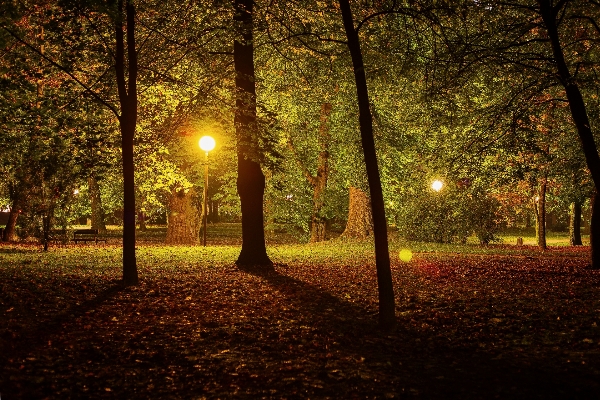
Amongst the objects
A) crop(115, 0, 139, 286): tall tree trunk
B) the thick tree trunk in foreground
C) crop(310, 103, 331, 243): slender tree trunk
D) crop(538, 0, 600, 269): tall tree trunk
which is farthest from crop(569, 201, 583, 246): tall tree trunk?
crop(115, 0, 139, 286): tall tree trunk

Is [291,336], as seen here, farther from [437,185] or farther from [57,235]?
[437,185]

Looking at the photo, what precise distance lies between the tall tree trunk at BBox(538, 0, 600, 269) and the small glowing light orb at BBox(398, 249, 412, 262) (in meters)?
6.75

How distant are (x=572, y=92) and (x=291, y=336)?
33.2 ft

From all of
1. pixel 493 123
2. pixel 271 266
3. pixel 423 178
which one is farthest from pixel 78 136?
pixel 423 178

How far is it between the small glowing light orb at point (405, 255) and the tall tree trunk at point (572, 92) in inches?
266

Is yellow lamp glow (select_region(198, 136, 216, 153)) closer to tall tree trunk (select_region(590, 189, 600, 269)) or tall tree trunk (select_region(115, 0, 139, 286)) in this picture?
tall tree trunk (select_region(115, 0, 139, 286))

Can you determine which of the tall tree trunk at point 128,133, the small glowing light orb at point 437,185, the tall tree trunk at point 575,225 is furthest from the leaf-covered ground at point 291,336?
the tall tree trunk at point 575,225

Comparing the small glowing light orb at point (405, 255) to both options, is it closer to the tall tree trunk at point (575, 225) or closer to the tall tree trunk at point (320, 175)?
the tall tree trunk at point (320, 175)

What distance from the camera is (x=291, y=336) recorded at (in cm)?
911

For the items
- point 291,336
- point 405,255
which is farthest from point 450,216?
point 291,336

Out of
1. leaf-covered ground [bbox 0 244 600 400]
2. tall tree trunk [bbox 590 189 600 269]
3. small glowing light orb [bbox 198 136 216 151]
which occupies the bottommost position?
leaf-covered ground [bbox 0 244 600 400]

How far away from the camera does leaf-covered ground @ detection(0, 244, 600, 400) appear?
22.1ft

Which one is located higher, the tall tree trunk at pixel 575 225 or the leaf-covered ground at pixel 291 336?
the tall tree trunk at pixel 575 225

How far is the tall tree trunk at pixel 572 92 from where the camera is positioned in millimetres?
13781
